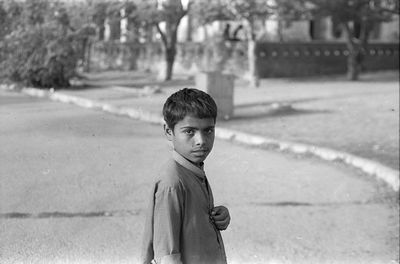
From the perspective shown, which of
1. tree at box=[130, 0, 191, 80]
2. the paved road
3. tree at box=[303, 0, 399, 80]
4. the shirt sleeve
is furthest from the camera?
tree at box=[303, 0, 399, 80]

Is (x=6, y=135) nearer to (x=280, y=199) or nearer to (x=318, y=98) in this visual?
(x=280, y=199)

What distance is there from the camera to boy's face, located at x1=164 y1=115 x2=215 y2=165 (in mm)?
2031

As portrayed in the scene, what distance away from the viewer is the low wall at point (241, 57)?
23.8 meters

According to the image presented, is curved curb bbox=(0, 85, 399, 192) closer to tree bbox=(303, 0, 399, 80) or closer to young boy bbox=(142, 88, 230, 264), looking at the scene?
young boy bbox=(142, 88, 230, 264)

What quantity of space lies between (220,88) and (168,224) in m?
10.3

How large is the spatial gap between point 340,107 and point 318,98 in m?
2.10

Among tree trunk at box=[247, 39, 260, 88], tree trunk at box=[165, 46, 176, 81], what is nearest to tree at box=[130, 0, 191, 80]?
tree trunk at box=[165, 46, 176, 81]

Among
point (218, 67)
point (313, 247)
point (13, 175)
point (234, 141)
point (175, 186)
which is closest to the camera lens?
point (175, 186)

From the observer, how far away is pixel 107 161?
199 inches

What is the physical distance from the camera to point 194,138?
6.68ft

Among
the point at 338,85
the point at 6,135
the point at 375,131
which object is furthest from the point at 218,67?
the point at 6,135

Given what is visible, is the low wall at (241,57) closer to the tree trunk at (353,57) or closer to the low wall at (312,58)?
the low wall at (312,58)

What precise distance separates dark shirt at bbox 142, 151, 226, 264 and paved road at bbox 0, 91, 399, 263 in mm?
1231

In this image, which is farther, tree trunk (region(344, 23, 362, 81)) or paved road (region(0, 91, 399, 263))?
tree trunk (region(344, 23, 362, 81))
